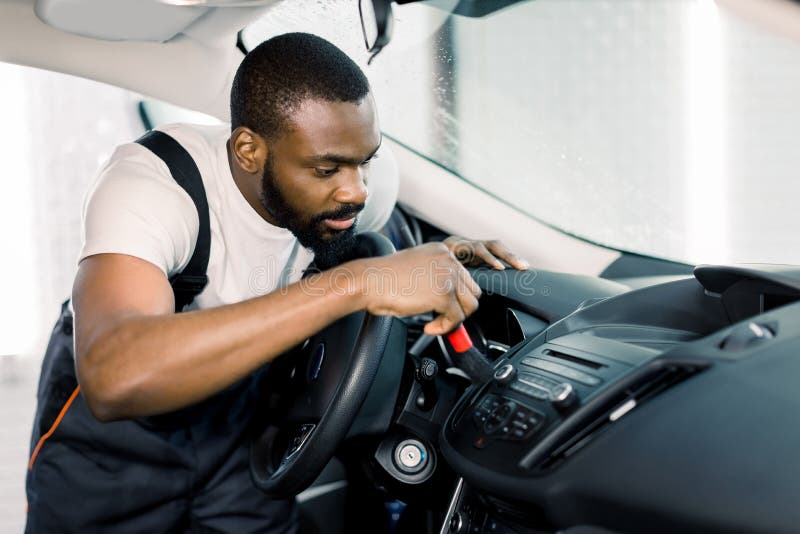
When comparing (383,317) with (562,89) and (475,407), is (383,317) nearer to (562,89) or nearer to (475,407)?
(475,407)

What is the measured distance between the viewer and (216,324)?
95 centimetres

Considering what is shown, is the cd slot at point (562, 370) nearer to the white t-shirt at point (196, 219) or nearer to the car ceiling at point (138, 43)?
the white t-shirt at point (196, 219)

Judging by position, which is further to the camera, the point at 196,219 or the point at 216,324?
the point at 196,219

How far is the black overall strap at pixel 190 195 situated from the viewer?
1.25 m

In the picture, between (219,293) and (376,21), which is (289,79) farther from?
(219,293)

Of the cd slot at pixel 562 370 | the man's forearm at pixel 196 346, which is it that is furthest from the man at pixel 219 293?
the cd slot at pixel 562 370

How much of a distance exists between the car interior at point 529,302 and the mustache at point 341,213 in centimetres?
7

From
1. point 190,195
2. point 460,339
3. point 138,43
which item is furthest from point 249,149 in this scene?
point 460,339

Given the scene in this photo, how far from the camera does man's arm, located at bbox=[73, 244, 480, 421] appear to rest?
3.10 feet

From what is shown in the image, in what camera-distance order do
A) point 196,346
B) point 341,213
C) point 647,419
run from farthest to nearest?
point 341,213 → point 196,346 → point 647,419

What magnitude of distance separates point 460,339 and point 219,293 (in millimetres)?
515

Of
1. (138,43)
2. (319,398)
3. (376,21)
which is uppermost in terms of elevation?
(376,21)

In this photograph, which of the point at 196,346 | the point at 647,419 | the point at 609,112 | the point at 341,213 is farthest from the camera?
the point at 609,112

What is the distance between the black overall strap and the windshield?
386mm
